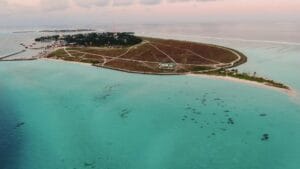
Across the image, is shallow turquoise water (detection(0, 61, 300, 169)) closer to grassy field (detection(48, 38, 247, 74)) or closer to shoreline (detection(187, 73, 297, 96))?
shoreline (detection(187, 73, 297, 96))

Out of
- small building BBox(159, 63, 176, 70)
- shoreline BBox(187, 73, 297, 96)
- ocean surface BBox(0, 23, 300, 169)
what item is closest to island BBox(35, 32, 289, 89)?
small building BBox(159, 63, 176, 70)

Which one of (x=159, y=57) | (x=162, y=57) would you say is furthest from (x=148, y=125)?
(x=159, y=57)

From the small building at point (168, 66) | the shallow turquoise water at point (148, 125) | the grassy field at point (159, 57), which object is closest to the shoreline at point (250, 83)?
the shallow turquoise water at point (148, 125)

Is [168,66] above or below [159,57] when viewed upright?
below

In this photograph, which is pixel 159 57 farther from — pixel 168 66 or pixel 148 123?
pixel 148 123

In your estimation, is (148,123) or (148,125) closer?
(148,125)

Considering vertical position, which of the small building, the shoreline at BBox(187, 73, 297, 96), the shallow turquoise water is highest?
the small building
